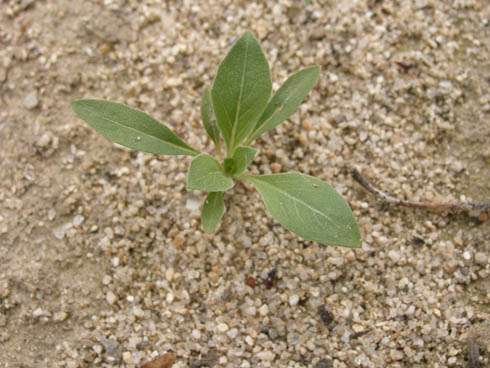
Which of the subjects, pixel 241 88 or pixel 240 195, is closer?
pixel 241 88

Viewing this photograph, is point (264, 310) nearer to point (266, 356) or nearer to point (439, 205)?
point (266, 356)

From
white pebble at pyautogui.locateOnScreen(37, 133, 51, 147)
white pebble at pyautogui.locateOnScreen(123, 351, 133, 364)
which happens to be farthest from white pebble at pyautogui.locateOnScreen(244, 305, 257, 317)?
white pebble at pyautogui.locateOnScreen(37, 133, 51, 147)

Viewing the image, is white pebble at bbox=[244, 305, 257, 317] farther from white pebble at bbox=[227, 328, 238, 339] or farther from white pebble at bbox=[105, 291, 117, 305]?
white pebble at bbox=[105, 291, 117, 305]

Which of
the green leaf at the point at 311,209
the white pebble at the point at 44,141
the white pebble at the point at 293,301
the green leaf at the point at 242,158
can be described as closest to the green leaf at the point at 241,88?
the green leaf at the point at 242,158

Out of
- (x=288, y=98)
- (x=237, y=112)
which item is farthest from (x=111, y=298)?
(x=288, y=98)

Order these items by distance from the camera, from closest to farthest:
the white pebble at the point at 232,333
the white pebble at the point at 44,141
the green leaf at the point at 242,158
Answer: the green leaf at the point at 242,158 < the white pebble at the point at 232,333 < the white pebble at the point at 44,141

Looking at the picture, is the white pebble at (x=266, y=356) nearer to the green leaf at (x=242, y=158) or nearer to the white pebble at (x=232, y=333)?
the white pebble at (x=232, y=333)

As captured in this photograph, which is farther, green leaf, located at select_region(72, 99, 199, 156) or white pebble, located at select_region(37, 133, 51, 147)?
white pebble, located at select_region(37, 133, 51, 147)
